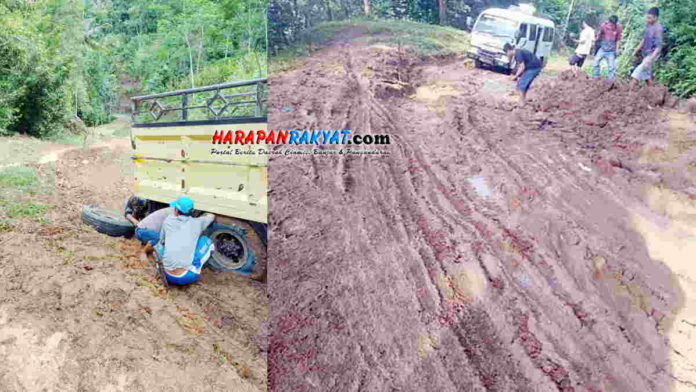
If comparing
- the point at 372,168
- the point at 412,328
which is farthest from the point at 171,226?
the point at 412,328

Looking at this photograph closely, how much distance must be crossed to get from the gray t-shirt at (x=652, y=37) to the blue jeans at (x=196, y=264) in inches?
128

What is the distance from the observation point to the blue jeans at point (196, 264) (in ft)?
11.9

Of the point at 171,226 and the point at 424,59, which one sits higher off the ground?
the point at 424,59

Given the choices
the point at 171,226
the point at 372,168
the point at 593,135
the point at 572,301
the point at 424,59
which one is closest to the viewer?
the point at 572,301

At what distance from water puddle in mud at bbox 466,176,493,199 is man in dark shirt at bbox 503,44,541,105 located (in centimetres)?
52

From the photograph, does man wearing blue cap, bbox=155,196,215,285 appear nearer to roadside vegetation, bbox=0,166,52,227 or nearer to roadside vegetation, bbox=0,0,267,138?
roadside vegetation, bbox=0,0,267,138

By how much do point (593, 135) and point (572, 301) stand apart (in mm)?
901

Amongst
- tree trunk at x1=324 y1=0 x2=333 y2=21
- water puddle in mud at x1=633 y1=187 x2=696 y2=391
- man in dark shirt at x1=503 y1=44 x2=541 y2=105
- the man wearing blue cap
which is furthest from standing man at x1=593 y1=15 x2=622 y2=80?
the man wearing blue cap

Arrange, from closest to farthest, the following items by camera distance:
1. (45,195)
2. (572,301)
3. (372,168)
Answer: (572,301), (372,168), (45,195)

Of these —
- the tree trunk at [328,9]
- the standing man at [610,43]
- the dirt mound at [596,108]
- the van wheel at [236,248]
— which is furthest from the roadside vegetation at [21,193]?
the standing man at [610,43]

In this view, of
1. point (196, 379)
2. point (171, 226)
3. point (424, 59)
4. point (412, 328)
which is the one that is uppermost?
point (424, 59)

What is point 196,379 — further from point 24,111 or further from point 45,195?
point 24,111

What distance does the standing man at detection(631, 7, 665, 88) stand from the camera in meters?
2.17

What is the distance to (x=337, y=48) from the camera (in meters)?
2.80
